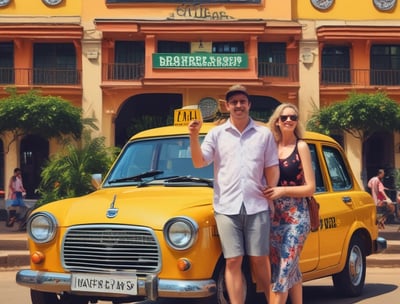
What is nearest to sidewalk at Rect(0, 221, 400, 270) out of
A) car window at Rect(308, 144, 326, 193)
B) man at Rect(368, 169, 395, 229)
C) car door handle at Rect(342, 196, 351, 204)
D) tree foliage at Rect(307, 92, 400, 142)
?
car door handle at Rect(342, 196, 351, 204)

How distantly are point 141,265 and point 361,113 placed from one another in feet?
64.0

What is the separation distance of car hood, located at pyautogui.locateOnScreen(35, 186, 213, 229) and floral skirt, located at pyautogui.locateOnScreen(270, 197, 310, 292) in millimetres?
566

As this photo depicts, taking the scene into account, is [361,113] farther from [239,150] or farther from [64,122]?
[239,150]

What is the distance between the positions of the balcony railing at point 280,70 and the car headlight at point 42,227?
2075 cm

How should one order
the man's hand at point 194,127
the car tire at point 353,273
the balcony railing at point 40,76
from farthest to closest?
the balcony railing at point 40,76 → the car tire at point 353,273 → the man's hand at point 194,127

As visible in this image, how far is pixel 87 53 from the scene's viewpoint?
25453 millimetres

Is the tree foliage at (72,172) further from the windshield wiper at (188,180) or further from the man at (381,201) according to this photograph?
the windshield wiper at (188,180)

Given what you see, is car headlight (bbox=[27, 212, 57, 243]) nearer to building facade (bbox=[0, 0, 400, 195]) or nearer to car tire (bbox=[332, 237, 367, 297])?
car tire (bbox=[332, 237, 367, 297])

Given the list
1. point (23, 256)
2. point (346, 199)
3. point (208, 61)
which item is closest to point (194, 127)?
point (346, 199)

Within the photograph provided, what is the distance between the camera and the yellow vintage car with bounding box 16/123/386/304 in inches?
200

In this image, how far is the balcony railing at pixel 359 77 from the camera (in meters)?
25.8

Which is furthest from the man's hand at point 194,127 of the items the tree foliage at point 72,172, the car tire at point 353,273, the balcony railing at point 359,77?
the balcony railing at point 359,77

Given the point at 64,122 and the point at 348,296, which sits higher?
the point at 64,122

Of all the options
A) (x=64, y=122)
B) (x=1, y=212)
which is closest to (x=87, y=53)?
(x=64, y=122)
